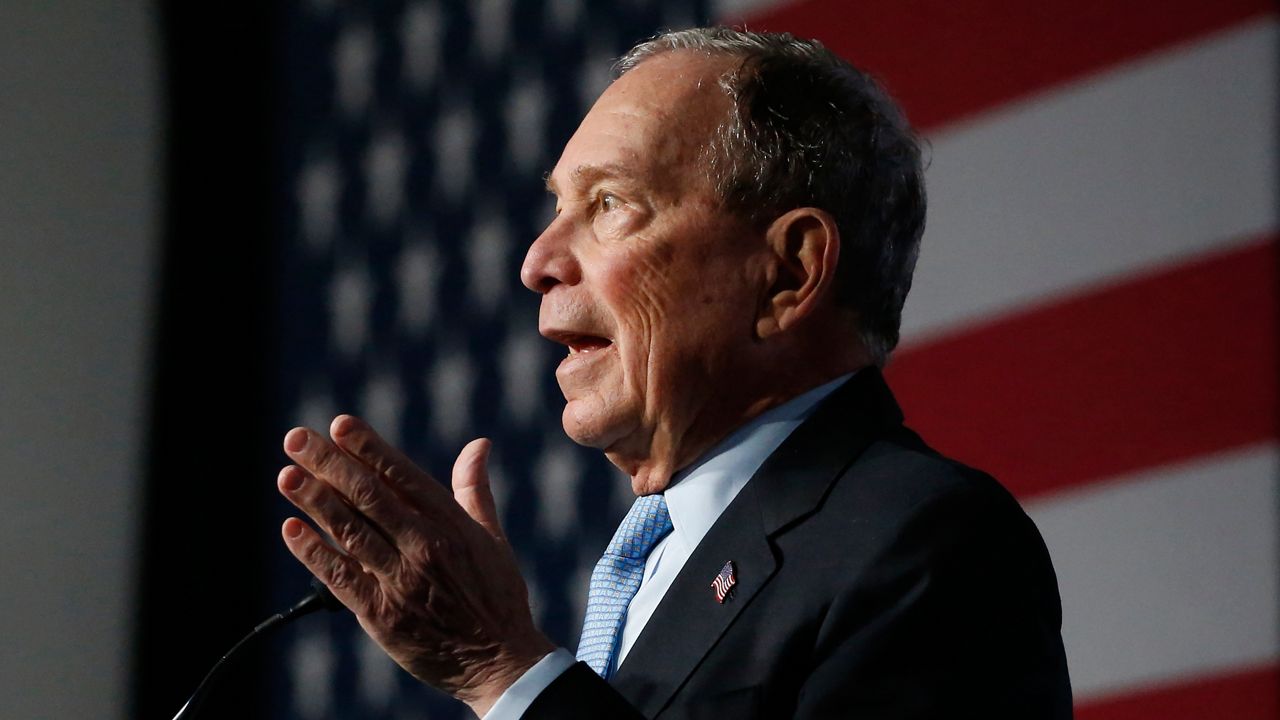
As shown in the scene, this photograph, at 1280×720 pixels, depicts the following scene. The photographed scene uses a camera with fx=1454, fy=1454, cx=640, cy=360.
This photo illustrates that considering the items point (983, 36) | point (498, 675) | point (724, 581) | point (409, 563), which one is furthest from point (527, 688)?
point (983, 36)

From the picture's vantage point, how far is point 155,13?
315 cm

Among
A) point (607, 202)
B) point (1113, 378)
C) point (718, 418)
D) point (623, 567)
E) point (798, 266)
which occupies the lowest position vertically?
point (1113, 378)

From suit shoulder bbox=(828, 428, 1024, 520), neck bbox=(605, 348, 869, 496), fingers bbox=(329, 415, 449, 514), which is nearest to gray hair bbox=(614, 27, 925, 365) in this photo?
neck bbox=(605, 348, 869, 496)

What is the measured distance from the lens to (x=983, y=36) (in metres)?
2.22

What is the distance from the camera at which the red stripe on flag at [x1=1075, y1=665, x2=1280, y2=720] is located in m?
1.80

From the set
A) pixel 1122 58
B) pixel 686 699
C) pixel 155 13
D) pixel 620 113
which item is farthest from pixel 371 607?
pixel 155 13

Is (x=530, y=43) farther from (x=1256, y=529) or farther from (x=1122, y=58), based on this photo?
(x=1256, y=529)

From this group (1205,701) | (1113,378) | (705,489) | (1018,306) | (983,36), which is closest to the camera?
(705,489)

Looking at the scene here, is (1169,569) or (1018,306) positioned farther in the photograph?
(1018,306)

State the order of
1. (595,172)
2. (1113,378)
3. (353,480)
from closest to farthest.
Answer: (353,480) < (595,172) < (1113,378)

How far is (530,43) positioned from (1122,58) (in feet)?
3.89

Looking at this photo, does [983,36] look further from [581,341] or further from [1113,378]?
[581,341]

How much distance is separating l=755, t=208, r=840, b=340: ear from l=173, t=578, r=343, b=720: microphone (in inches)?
19.6

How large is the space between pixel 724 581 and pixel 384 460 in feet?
1.12
